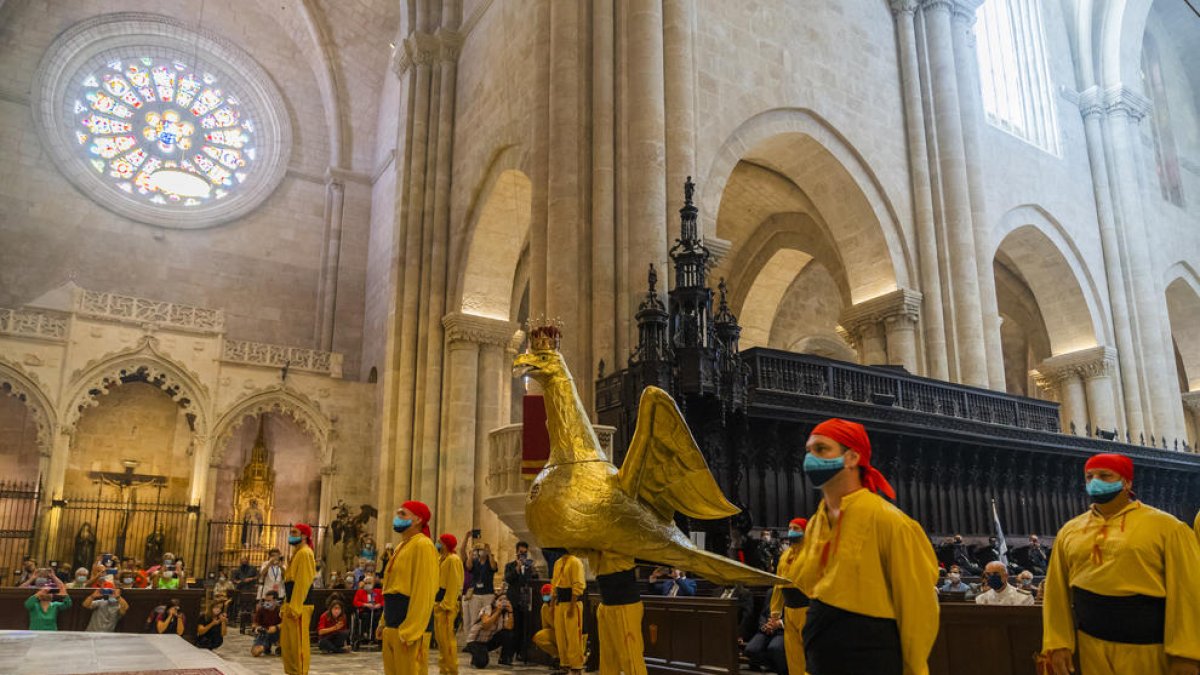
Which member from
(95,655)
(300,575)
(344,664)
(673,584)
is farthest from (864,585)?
(344,664)

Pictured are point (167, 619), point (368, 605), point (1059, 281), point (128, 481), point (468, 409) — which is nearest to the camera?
point (167, 619)

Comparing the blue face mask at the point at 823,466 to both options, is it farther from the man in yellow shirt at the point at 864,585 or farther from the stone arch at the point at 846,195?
the stone arch at the point at 846,195

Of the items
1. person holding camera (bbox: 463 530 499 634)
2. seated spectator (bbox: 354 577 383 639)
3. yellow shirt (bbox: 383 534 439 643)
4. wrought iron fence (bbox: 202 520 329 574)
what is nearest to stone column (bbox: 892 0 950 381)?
person holding camera (bbox: 463 530 499 634)

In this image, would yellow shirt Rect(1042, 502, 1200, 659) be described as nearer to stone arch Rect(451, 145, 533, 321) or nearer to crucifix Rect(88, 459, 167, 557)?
stone arch Rect(451, 145, 533, 321)

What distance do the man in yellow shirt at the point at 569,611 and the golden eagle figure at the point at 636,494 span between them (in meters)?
2.91

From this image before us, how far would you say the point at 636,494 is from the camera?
509 centimetres

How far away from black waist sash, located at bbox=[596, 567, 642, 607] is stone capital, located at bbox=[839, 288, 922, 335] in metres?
13.5

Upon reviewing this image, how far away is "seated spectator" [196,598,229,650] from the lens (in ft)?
37.3

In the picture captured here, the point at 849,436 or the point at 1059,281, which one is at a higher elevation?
the point at 1059,281

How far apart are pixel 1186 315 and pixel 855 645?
28820 millimetres

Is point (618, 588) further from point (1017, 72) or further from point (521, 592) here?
point (1017, 72)

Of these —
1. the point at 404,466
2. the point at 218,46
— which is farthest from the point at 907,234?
the point at 218,46

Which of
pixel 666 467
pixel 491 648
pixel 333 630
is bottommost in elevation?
pixel 491 648

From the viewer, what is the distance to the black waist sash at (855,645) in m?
2.85
